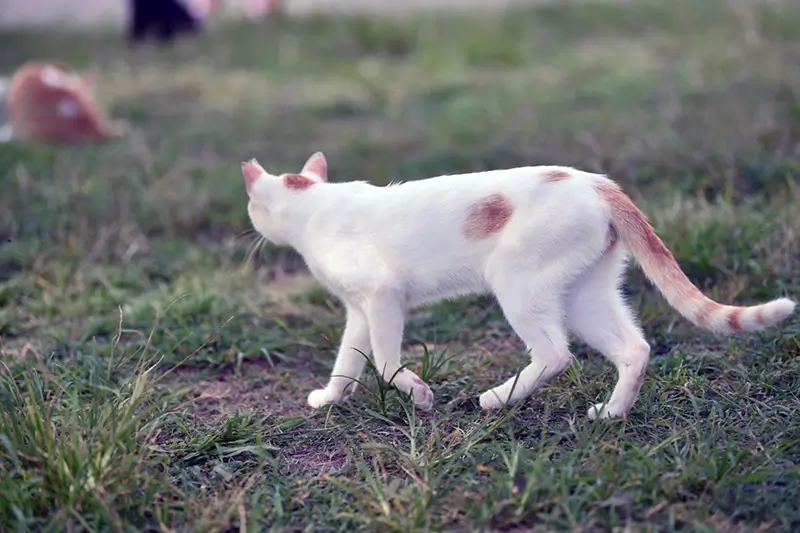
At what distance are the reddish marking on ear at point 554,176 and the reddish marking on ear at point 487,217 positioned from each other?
0.43ft

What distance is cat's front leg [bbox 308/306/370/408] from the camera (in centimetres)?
304

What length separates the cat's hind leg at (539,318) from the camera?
268cm

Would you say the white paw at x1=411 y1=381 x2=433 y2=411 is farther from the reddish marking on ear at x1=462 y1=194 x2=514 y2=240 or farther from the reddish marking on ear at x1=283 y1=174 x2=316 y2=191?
the reddish marking on ear at x1=283 y1=174 x2=316 y2=191

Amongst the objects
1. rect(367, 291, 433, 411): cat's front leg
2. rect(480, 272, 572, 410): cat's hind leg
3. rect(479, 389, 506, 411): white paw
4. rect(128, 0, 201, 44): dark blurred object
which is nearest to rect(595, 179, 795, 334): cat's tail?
rect(480, 272, 572, 410): cat's hind leg

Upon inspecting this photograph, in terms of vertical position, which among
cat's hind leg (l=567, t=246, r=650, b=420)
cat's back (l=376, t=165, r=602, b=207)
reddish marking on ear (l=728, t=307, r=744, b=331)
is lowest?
cat's hind leg (l=567, t=246, r=650, b=420)

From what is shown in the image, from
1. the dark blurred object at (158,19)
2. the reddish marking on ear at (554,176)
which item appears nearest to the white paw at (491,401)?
the reddish marking on ear at (554,176)

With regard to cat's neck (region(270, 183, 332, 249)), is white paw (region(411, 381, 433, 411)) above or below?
below

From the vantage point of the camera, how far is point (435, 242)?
2.85 metres

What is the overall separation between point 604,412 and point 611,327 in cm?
25

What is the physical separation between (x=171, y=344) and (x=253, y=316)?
0.43 meters

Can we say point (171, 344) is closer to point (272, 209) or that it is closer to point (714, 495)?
point (272, 209)

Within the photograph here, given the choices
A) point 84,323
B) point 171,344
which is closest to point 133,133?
point 84,323

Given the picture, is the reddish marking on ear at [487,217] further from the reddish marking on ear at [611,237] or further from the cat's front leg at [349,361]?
the cat's front leg at [349,361]

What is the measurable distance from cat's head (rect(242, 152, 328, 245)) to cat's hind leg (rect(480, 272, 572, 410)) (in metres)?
0.78
